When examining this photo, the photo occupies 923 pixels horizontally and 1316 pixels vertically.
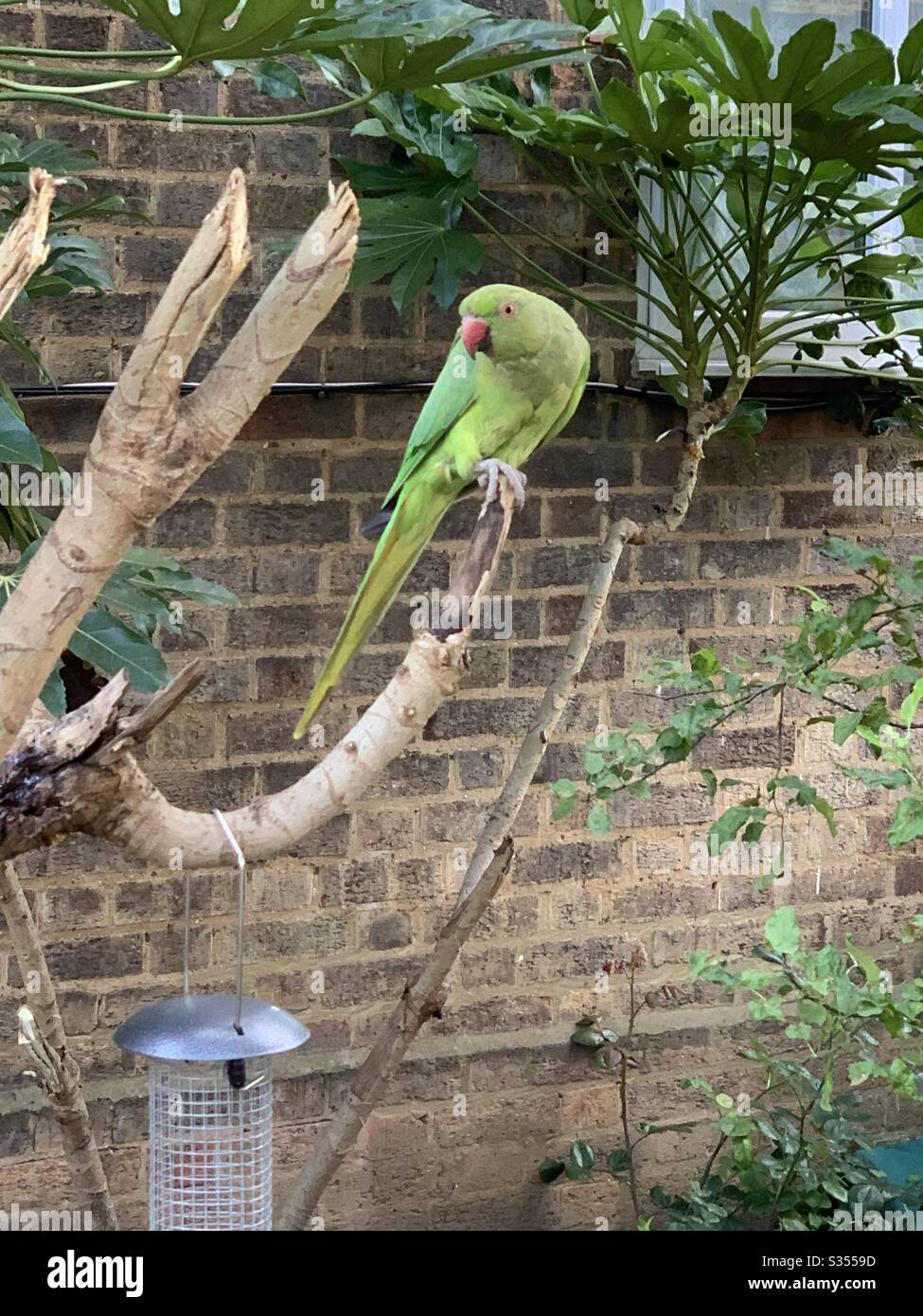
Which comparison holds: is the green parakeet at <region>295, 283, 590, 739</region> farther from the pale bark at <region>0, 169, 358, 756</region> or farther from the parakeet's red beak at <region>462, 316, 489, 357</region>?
the pale bark at <region>0, 169, 358, 756</region>

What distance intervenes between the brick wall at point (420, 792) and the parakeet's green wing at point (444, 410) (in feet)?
2.80

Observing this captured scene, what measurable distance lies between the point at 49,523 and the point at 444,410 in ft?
1.86

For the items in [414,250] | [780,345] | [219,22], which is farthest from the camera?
[780,345]

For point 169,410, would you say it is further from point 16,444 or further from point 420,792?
point 420,792

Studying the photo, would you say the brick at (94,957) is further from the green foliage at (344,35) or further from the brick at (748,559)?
the green foliage at (344,35)

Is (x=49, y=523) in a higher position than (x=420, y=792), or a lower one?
higher

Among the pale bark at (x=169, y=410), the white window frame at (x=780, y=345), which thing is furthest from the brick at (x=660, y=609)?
the pale bark at (x=169, y=410)

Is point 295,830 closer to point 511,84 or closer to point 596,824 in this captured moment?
point 596,824

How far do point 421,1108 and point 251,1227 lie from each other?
83cm

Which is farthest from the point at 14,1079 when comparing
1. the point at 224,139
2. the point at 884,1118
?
the point at 884,1118

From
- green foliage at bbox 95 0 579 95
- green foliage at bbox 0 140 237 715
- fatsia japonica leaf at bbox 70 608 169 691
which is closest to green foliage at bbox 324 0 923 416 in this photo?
green foliage at bbox 95 0 579 95

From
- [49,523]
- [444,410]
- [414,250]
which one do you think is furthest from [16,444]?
[414,250]

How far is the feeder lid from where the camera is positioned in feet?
5.34

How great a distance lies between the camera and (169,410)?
0.99m
